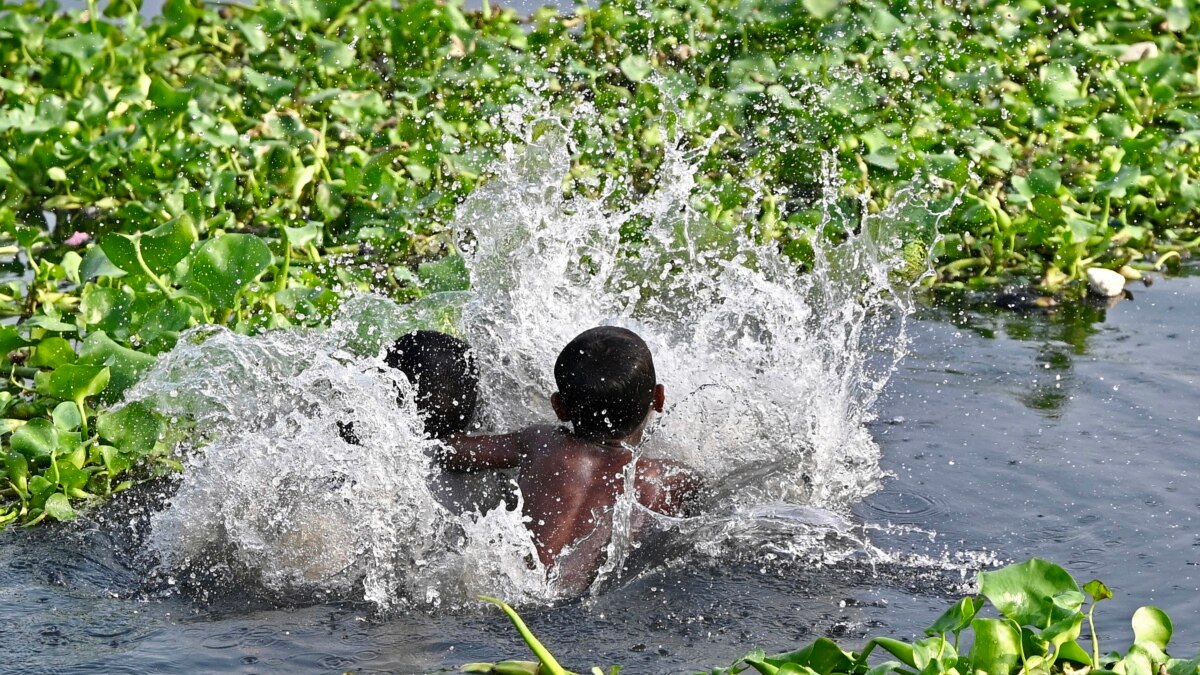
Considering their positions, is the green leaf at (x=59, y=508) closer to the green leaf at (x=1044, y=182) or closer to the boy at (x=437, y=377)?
the boy at (x=437, y=377)

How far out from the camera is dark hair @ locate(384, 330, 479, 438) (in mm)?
4473

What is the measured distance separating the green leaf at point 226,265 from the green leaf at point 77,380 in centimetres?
46

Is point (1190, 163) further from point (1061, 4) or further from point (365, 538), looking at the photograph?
point (365, 538)

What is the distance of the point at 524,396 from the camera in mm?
5098

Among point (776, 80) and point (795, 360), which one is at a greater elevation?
point (776, 80)

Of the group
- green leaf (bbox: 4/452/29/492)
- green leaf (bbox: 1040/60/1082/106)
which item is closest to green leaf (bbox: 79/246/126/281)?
green leaf (bbox: 4/452/29/492)

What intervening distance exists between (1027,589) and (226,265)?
276cm

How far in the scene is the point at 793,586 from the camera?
3.93 meters

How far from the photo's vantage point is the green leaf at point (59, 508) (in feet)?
14.6

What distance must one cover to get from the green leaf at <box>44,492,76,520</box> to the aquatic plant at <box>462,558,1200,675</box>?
197cm

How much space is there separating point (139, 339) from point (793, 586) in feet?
7.60

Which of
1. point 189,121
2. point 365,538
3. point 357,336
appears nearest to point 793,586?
point 365,538

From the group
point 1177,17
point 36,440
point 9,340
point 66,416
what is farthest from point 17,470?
point 1177,17

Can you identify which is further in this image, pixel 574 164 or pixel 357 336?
pixel 574 164
